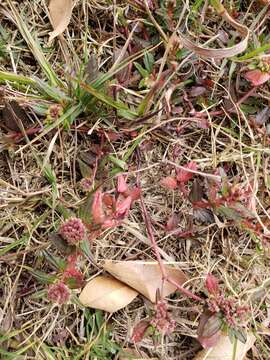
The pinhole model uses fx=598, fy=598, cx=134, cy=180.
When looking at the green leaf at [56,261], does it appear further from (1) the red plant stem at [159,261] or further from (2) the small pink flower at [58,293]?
(1) the red plant stem at [159,261]

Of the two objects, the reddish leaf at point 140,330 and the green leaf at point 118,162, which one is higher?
the green leaf at point 118,162

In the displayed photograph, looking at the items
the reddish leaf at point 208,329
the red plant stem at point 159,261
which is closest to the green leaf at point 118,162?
the red plant stem at point 159,261

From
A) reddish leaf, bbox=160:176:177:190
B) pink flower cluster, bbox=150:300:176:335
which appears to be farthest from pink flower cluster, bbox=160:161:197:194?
pink flower cluster, bbox=150:300:176:335

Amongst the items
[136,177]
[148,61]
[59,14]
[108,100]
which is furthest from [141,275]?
[59,14]

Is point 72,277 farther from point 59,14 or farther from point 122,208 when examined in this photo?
point 59,14

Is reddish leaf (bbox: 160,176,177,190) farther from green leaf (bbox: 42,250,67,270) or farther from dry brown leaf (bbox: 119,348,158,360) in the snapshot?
dry brown leaf (bbox: 119,348,158,360)
